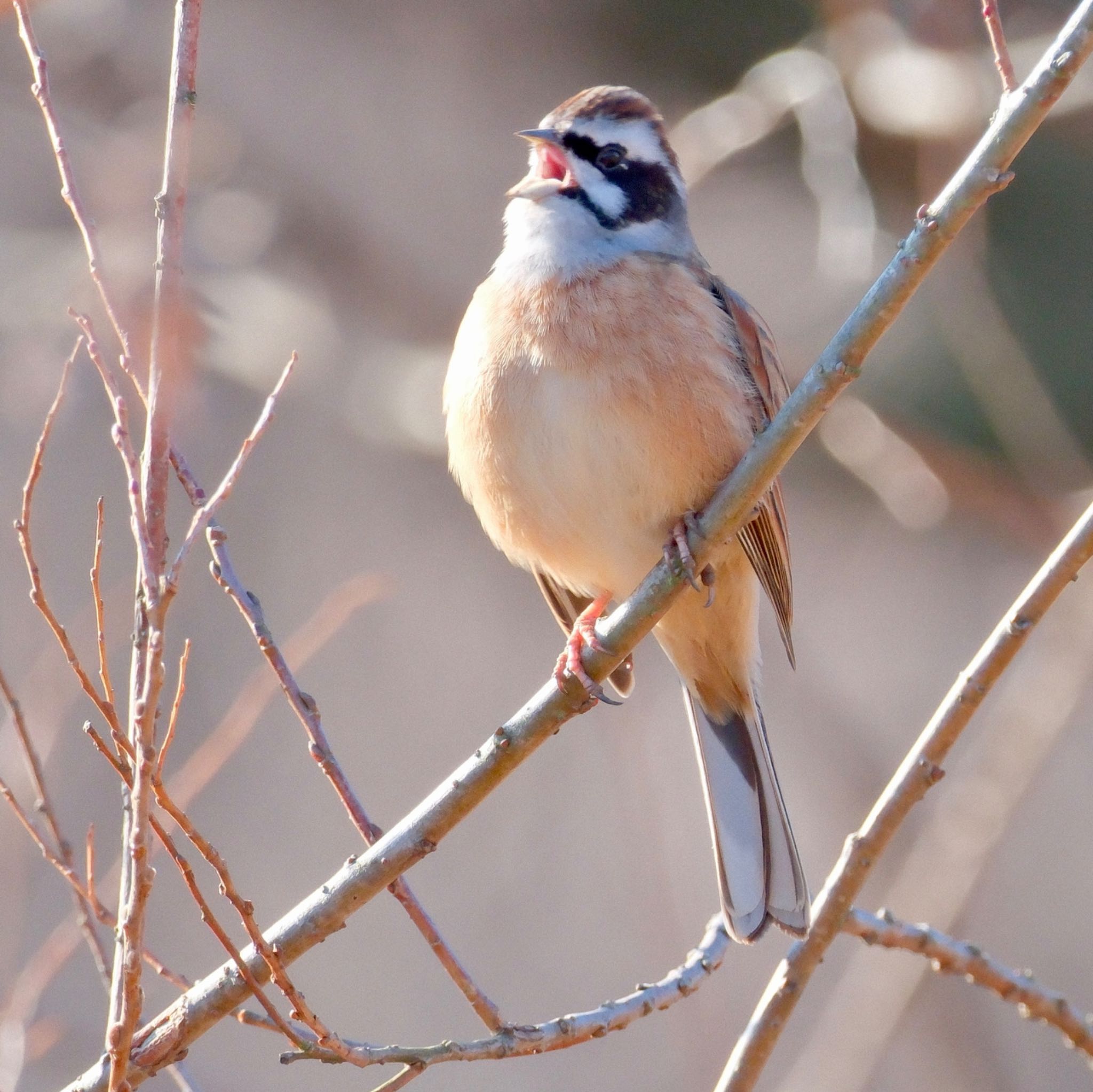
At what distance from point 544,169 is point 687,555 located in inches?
49.3

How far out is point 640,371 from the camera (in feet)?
9.77

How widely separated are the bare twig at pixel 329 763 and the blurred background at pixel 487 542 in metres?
1.64

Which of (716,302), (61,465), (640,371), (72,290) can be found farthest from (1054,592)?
(61,465)

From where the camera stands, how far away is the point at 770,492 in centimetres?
318

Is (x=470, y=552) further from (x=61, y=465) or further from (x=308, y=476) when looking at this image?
(x=61, y=465)

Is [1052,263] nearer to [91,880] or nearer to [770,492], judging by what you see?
[770,492]

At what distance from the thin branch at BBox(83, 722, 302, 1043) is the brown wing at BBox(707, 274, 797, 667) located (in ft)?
5.38

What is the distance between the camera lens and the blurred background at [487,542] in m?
5.10

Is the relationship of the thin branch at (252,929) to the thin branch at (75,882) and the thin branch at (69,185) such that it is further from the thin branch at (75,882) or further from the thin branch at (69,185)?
the thin branch at (69,185)

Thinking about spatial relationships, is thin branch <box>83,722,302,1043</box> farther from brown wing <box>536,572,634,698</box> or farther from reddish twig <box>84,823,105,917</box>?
brown wing <box>536,572,634,698</box>

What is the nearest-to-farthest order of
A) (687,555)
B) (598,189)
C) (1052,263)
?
(687,555) < (598,189) < (1052,263)

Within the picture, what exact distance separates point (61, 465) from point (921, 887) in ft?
15.8

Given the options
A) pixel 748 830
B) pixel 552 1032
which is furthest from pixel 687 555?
pixel 748 830

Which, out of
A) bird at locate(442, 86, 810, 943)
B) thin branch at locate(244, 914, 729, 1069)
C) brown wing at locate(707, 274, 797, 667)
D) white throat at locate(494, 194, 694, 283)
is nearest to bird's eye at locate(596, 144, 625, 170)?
bird at locate(442, 86, 810, 943)
